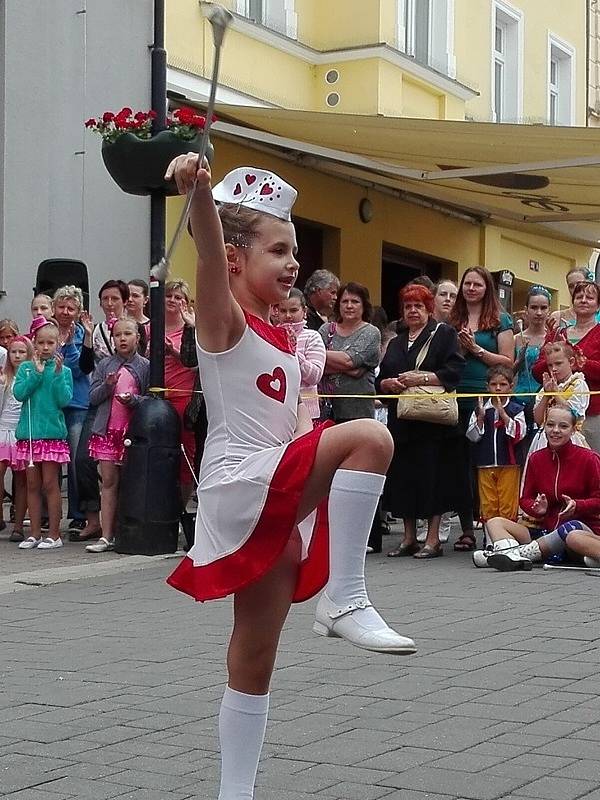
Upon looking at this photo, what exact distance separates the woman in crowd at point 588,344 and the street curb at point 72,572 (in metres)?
3.22

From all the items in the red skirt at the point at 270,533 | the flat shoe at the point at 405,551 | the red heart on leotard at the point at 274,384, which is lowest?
the flat shoe at the point at 405,551

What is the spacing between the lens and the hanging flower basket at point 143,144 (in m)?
9.91

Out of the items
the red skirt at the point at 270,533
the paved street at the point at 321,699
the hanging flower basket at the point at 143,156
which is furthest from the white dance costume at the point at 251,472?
the hanging flower basket at the point at 143,156

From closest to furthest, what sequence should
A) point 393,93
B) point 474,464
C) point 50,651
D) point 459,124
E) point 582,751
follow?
1. point 582,751
2. point 50,651
3. point 474,464
4. point 459,124
5. point 393,93

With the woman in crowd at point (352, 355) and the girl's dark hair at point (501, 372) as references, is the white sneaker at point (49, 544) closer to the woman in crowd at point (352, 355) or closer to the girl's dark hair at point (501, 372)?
the woman in crowd at point (352, 355)

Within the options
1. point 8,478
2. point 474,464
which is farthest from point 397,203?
point 474,464

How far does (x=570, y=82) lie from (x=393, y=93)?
895 cm

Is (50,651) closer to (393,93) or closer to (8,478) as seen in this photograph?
(8,478)

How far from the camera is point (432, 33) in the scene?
20359mm

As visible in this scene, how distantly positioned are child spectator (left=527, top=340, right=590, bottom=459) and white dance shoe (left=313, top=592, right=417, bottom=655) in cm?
635

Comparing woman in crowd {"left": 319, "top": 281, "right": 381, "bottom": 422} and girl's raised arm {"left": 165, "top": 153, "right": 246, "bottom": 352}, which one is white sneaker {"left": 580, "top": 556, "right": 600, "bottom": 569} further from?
girl's raised arm {"left": 165, "top": 153, "right": 246, "bottom": 352}

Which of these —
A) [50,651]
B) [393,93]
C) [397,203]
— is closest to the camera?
[50,651]

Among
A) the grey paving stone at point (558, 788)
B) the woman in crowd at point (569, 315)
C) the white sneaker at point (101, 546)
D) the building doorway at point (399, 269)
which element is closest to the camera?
the grey paving stone at point (558, 788)

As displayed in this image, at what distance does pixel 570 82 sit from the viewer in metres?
26.0
